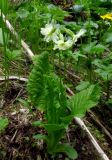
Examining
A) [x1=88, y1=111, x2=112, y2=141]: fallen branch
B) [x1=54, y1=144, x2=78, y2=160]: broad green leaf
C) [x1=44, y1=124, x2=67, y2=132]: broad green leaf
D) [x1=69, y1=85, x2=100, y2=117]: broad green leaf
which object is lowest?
[x1=88, y1=111, x2=112, y2=141]: fallen branch

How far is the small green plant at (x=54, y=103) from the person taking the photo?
199 cm

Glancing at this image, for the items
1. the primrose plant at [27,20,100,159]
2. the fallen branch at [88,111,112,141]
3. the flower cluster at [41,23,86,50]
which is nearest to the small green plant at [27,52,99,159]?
the primrose plant at [27,20,100,159]

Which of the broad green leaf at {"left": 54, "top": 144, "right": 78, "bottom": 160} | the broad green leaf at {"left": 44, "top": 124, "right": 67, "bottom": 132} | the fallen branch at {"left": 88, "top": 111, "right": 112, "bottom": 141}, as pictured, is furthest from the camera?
the fallen branch at {"left": 88, "top": 111, "right": 112, "bottom": 141}

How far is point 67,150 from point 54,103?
26 centimetres

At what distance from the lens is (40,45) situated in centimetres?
332

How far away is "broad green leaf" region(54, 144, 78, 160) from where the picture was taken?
2020 mm

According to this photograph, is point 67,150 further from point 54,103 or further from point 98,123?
point 98,123

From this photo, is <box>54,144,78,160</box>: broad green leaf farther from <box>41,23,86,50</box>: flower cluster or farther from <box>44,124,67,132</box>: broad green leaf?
<box>41,23,86,50</box>: flower cluster

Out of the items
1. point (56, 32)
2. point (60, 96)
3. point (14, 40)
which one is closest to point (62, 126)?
point (60, 96)

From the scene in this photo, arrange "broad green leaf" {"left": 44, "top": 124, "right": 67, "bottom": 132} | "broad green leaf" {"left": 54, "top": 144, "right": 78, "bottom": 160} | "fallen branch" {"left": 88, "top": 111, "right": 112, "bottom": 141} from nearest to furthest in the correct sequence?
"broad green leaf" {"left": 44, "top": 124, "right": 67, "bottom": 132} → "broad green leaf" {"left": 54, "top": 144, "right": 78, "bottom": 160} → "fallen branch" {"left": 88, "top": 111, "right": 112, "bottom": 141}

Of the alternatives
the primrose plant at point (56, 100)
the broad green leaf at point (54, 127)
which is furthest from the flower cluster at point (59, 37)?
the broad green leaf at point (54, 127)

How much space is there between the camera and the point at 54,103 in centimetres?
201

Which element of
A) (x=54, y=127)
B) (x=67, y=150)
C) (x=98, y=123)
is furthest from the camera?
(x=98, y=123)

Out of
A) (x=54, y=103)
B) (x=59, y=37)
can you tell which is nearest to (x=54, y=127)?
(x=54, y=103)
